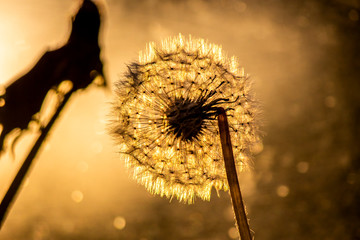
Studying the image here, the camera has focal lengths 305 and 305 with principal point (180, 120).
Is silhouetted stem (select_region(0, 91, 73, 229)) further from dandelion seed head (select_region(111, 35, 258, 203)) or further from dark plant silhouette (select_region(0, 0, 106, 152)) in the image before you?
dandelion seed head (select_region(111, 35, 258, 203))

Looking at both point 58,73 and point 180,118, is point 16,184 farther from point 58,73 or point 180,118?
point 180,118

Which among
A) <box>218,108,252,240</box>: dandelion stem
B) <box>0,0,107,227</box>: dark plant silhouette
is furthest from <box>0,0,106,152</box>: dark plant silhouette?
<box>218,108,252,240</box>: dandelion stem

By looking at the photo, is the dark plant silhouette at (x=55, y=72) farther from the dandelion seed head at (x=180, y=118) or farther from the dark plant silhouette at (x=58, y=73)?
the dandelion seed head at (x=180, y=118)

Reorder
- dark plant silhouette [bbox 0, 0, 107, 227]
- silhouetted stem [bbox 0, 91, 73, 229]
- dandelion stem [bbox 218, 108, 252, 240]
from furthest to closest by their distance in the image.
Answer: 1. dandelion stem [bbox 218, 108, 252, 240]
2. dark plant silhouette [bbox 0, 0, 107, 227]
3. silhouetted stem [bbox 0, 91, 73, 229]

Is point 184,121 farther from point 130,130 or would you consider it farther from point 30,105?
point 30,105

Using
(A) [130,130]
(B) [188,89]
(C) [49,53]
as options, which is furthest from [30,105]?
(B) [188,89]

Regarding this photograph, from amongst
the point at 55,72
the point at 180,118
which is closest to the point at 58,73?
the point at 55,72
